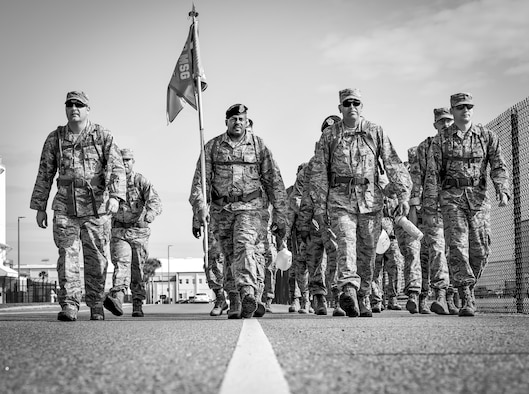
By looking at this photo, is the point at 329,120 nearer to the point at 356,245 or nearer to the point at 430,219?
the point at 430,219

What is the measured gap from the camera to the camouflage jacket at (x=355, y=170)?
884cm

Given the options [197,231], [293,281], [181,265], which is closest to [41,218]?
[197,231]

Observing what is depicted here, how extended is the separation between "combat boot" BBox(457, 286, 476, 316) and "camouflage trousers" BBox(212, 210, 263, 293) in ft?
7.74

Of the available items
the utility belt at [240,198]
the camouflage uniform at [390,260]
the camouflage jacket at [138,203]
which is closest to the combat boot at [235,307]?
the utility belt at [240,198]

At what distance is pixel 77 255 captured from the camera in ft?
28.5

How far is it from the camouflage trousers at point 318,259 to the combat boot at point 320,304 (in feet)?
0.21

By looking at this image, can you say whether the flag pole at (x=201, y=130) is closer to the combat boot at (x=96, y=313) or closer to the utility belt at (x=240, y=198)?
the utility belt at (x=240, y=198)

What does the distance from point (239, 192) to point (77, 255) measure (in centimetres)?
203

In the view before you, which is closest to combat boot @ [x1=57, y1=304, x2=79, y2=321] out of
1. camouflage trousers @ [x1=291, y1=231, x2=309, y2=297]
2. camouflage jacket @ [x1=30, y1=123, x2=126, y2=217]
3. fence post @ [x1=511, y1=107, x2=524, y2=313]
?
camouflage jacket @ [x1=30, y1=123, x2=126, y2=217]

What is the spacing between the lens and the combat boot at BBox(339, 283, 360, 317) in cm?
811

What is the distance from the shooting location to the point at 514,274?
11469 millimetres

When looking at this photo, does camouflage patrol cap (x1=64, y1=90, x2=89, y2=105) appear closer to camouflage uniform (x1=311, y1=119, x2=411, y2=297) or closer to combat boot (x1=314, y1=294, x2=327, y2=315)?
camouflage uniform (x1=311, y1=119, x2=411, y2=297)

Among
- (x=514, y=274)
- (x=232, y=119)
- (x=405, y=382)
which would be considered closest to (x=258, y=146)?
(x=232, y=119)

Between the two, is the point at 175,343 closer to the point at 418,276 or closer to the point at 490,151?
the point at 490,151
